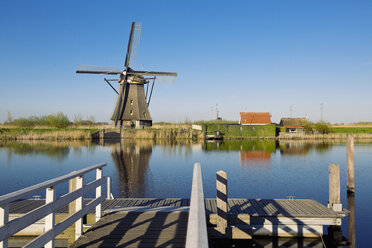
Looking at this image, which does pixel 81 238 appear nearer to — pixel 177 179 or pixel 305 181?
pixel 177 179

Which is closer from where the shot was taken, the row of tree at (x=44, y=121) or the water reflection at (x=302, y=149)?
the water reflection at (x=302, y=149)

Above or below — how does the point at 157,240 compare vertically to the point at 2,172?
above

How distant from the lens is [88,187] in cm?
440

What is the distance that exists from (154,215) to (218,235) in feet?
4.13

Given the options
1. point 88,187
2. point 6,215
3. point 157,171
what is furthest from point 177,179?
point 6,215

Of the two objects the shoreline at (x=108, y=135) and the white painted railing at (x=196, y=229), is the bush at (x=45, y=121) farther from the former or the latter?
the white painted railing at (x=196, y=229)

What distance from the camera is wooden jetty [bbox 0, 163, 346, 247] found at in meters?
2.54

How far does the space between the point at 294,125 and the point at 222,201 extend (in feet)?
158

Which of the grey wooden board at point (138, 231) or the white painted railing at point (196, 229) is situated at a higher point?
the white painted railing at point (196, 229)

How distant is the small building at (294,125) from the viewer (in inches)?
1951

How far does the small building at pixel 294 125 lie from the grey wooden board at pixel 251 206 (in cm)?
4394

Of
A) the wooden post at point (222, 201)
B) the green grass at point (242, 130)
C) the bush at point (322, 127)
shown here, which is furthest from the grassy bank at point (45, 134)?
the wooden post at point (222, 201)

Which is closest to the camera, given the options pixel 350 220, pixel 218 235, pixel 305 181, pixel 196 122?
pixel 218 235

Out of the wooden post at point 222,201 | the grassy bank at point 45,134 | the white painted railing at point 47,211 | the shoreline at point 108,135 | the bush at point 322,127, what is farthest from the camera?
the bush at point 322,127
